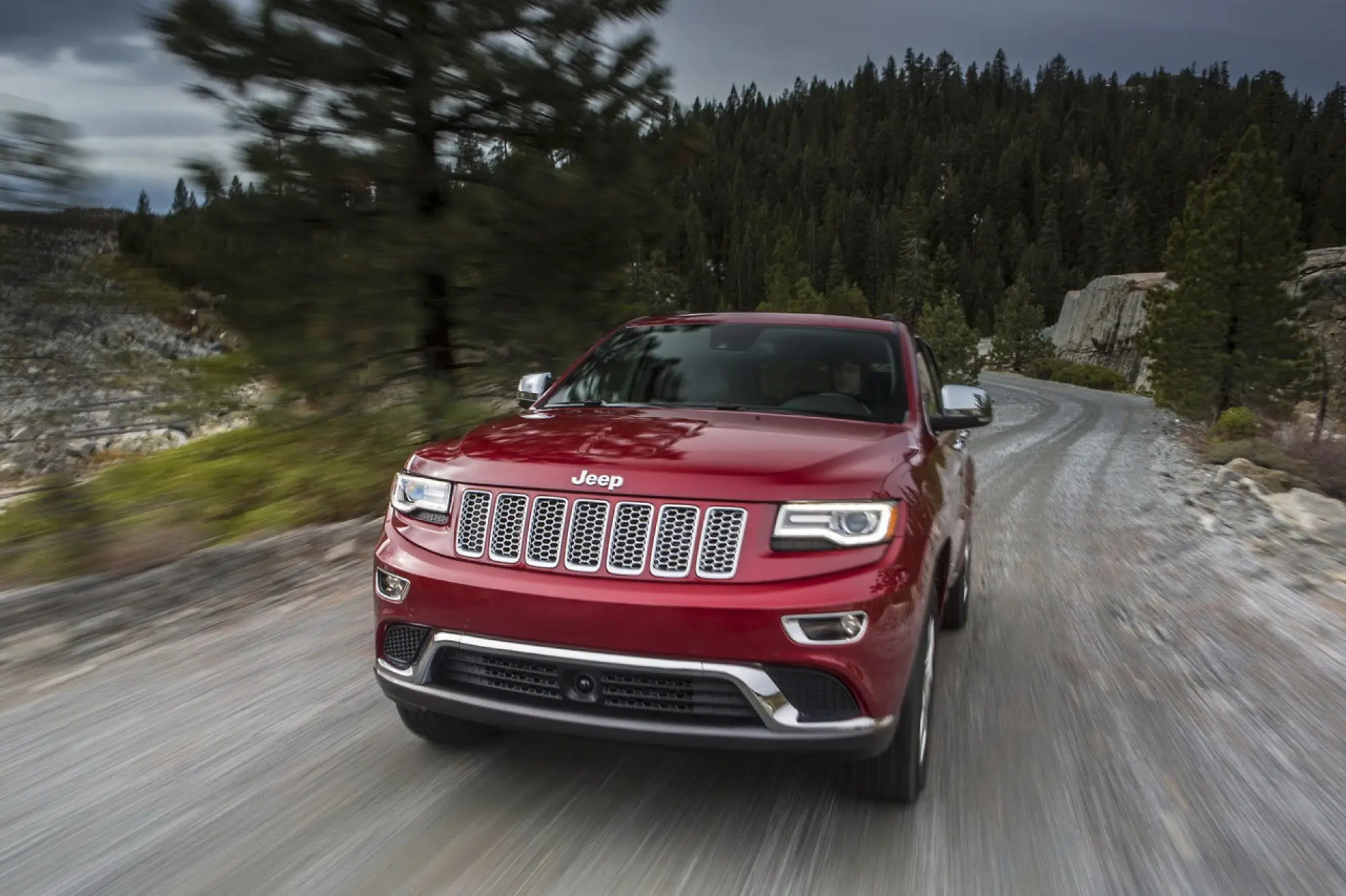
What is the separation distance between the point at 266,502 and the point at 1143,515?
865cm

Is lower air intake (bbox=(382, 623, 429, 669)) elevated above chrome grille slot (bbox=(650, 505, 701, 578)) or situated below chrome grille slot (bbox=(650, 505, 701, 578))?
below

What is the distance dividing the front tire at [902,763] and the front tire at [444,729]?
4.22 feet

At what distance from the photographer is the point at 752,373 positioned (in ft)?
15.1

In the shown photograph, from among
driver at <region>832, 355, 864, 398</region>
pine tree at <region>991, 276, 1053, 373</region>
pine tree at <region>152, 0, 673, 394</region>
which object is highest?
pine tree at <region>152, 0, 673, 394</region>

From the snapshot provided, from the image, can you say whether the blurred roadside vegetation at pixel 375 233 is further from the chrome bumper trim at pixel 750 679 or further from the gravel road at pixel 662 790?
the chrome bumper trim at pixel 750 679

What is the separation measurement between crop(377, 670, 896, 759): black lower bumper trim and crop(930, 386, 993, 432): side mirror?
5.99 ft

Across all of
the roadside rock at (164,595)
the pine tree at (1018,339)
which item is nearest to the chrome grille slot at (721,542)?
the roadside rock at (164,595)

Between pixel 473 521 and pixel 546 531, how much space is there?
27cm

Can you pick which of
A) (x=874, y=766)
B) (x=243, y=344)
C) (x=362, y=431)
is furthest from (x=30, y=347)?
(x=874, y=766)

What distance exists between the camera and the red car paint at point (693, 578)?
2.94 meters

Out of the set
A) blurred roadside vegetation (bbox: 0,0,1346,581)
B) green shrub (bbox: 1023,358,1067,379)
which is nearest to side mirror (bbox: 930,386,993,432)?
blurred roadside vegetation (bbox: 0,0,1346,581)

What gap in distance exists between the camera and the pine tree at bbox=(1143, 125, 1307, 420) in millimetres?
34250

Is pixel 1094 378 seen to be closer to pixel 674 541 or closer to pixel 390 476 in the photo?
pixel 390 476

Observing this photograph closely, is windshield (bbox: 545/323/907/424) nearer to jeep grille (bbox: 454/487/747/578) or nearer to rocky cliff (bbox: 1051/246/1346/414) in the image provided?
jeep grille (bbox: 454/487/747/578)
